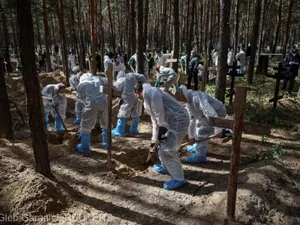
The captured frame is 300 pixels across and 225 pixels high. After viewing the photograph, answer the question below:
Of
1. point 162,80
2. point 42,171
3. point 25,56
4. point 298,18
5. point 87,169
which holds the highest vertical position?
point 298,18

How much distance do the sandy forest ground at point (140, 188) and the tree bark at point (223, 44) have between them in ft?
7.47

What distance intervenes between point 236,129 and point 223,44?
5532 millimetres

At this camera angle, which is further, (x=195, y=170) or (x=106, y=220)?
(x=195, y=170)

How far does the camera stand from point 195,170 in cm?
517

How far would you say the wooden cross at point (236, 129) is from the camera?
3029 mm

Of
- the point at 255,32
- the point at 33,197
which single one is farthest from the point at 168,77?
the point at 255,32

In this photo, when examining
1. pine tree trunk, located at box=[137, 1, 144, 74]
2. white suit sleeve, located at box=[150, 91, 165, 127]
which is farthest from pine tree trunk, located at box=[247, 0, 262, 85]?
white suit sleeve, located at box=[150, 91, 165, 127]

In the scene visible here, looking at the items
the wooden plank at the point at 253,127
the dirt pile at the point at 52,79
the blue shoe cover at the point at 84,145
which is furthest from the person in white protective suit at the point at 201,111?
the dirt pile at the point at 52,79

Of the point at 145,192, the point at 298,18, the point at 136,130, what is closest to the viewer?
the point at 145,192

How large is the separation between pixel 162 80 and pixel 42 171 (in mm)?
2852

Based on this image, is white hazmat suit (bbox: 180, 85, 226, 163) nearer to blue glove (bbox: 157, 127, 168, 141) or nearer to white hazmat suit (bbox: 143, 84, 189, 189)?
white hazmat suit (bbox: 143, 84, 189, 189)

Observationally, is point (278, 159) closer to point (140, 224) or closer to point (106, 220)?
point (140, 224)

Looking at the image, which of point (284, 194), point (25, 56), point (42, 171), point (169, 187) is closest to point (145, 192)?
point (169, 187)

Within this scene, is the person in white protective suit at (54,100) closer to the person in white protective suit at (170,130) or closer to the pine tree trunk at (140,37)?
the pine tree trunk at (140,37)
